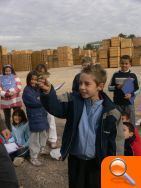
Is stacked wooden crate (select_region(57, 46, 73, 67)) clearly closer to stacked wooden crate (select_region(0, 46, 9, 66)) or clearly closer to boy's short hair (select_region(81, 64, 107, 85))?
stacked wooden crate (select_region(0, 46, 9, 66))

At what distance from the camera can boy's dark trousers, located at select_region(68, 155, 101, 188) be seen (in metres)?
3.19

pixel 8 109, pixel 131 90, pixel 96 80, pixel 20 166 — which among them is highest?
pixel 96 80

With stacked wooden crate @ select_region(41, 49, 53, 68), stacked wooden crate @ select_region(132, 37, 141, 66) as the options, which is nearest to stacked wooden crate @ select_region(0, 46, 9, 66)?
stacked wooden crate @ select_region(41, 49, 53, 68)

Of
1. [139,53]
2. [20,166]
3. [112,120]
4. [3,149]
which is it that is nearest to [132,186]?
[112,120]

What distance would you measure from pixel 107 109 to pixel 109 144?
0.30 meters

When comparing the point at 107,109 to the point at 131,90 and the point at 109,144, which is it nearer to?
the point at 109,144

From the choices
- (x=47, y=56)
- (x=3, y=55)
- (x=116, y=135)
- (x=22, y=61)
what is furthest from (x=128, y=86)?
(x=47, y=56)

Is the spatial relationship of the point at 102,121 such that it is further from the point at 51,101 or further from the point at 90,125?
the point at 51,101

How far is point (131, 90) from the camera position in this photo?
612cm

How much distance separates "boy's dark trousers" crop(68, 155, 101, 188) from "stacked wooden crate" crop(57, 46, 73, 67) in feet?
111

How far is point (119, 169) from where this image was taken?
2031mm

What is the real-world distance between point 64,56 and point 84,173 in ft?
115

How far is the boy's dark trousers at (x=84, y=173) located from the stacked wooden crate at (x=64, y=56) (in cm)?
3394

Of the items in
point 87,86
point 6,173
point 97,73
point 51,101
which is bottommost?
point 6,173
